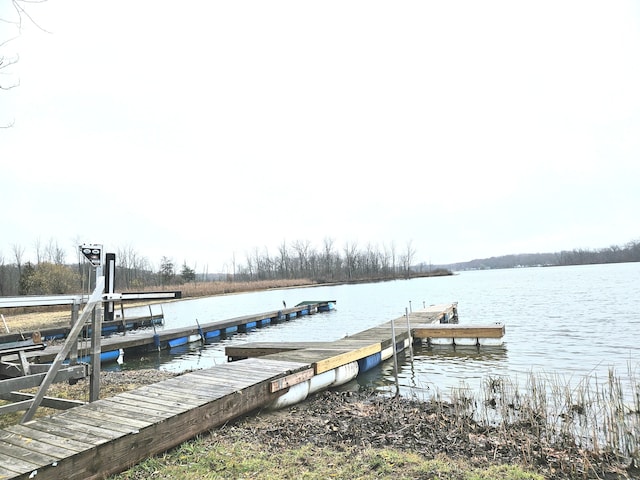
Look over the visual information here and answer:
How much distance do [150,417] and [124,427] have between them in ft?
1.02

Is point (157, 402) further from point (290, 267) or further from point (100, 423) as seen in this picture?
point (290, 267)

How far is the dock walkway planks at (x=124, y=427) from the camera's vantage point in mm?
3295

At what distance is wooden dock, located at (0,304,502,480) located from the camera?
3.35 m

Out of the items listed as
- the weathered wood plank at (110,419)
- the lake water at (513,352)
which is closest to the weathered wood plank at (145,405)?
the weathered wood plank at (110,419)

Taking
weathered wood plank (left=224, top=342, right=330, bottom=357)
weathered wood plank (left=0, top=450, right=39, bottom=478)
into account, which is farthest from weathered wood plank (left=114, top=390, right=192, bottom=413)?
weathered wood plank (left=224, top=342, right=330, bottom=357)

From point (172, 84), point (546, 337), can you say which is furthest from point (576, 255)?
point (172, 84)

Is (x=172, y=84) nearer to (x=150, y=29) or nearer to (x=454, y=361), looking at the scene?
(x=150, y=29)

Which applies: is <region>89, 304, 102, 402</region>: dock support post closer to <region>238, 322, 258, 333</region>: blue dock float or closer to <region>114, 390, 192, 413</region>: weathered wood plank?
<region>114, 390, 192, 413</region>: weathered wood plank

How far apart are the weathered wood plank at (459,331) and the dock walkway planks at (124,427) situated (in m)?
8.51

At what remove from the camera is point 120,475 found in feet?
11.8

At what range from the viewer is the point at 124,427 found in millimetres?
3949

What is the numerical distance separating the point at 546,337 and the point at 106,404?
1432 centimetres

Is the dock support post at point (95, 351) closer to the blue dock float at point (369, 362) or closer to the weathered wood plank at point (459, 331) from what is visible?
the blue dock float at point (369, 362)

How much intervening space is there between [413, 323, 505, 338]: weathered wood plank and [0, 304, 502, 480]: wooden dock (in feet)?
20.4
